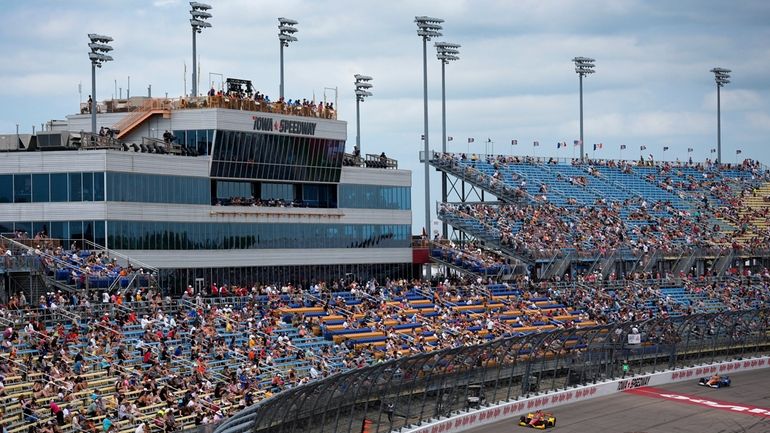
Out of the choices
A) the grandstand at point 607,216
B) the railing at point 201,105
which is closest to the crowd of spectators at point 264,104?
the railing at point 201,105

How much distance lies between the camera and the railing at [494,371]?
3703cm

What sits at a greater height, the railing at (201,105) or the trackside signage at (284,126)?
the railing at (201,105)

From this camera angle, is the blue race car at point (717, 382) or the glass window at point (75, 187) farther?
the blue race car at point (717, 382)

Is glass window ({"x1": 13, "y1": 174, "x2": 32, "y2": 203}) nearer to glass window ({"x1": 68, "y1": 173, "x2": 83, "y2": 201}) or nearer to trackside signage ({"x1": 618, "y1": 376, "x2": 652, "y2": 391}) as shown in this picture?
glass window ({"x1": 68, "y1": 173, "x2": 83, "y2": 201})

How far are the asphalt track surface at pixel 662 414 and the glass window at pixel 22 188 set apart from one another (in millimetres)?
23218

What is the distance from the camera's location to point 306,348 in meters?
54.4

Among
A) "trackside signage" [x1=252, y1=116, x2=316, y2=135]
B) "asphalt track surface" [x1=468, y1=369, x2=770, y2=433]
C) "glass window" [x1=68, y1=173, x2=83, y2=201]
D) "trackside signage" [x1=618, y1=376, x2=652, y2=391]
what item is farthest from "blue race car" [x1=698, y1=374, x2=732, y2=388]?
A: "glass window" [x1=68, y1=173, x2=83, y2=201]

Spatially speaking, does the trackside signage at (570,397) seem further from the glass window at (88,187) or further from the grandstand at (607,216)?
the glass window at (88,187)

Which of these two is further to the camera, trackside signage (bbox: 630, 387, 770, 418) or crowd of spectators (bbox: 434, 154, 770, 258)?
crowd of spectators (bbox: 434, 154, 770, 258)

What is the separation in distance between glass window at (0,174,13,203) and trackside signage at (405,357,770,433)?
23.4 m

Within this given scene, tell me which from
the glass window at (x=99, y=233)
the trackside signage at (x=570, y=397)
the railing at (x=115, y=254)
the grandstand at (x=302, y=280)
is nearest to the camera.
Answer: the grandstand at (x=302, y=280)

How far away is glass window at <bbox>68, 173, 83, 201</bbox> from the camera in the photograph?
57812 millimetres

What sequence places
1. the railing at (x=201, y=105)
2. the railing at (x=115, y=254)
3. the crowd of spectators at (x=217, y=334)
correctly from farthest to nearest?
1. the railing at (x=201, y=105)
2. the railing at (x=115, y=254)
3. the crowd of spectators at (x=217, y=334)

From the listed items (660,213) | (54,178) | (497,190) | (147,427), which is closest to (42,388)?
(147,427)
